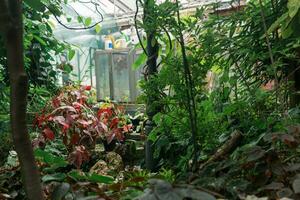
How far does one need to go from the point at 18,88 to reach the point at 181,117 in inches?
31.8

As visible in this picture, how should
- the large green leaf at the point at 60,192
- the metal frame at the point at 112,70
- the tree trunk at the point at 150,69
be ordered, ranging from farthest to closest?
the metal frame at the point at 112,70
the tree trunk at the point at 150,69
the large green leaf at the point at 60,192

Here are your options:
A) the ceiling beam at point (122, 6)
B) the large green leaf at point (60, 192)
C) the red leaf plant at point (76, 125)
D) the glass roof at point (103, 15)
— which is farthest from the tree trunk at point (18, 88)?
the ceiling beam at point (122, 6)

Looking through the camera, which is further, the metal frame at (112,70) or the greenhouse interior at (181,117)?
the metal frame at (112,70)

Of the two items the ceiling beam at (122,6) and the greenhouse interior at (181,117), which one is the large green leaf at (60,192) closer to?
the greenhouse interior at (181,117)

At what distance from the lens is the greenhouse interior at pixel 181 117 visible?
0.60m

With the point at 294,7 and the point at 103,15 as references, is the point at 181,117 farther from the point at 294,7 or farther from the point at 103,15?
the point at 103,15

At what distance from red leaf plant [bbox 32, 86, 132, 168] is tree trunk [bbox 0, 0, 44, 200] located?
5.56ft

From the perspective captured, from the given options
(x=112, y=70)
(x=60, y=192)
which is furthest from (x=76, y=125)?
(x=60, y=192)

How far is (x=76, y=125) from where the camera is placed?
259 cm

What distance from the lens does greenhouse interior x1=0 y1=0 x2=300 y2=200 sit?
598 millimetres

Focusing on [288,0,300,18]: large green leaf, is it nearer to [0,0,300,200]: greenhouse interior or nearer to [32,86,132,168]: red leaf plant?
[0,0,300,200]: greenhouse interior

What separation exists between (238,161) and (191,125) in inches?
12.3

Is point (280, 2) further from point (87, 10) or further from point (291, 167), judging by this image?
point (87, 10)

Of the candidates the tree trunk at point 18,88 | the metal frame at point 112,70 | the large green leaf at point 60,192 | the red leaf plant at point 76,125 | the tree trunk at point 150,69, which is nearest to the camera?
the tree trunk at point 18,88
